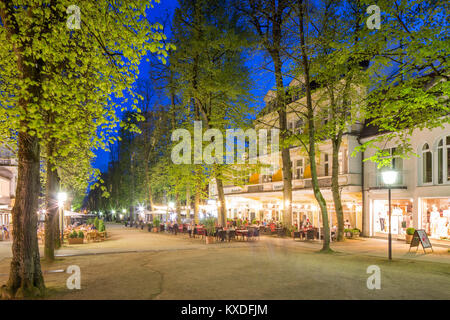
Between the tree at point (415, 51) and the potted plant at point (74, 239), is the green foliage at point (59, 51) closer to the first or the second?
→ the tree at point (415, 51)

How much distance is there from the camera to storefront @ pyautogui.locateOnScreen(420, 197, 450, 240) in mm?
18484

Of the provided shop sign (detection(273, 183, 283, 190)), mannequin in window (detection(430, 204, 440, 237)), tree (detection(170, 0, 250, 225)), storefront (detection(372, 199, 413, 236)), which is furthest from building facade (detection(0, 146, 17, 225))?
mannequin in window (detection(430, 204, 440, 237))

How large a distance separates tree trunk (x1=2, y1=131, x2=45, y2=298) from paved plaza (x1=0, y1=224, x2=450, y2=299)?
0.62 metres

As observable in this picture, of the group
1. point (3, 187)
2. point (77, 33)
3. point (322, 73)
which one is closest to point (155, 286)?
point (77, 33)

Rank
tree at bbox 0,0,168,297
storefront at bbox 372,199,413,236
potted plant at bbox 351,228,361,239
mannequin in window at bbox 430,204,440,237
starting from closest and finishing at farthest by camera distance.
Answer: tree at bbox 0,0,168,297, mannequin in window at bbox 430,204,440,237, storefront at bbox 372,199,413,236, potted plant at bbox 351,228,361,239

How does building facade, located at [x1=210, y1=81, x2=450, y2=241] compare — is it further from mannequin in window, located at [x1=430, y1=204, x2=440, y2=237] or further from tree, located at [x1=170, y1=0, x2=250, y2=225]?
tree, located at [x1=170, y1=0, x2=250, y2=225]

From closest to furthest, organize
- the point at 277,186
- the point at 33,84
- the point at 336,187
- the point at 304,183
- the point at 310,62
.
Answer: the point at 33,84
the point at 310,62
the point at 336,187
the point at 304,183
the point at 277,186

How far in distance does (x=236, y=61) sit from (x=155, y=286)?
18845 mm

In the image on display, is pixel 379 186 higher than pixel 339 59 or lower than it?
lower

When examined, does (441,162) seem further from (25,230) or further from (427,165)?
(25,230)

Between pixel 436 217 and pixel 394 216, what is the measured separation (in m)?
2.91

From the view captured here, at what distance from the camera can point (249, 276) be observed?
32.3ft

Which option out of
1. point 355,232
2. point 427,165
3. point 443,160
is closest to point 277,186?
point 355,232

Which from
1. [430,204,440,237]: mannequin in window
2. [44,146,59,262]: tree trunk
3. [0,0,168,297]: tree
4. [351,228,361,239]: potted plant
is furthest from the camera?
[351,228,361,239]: potted plant
